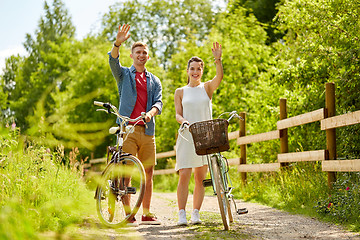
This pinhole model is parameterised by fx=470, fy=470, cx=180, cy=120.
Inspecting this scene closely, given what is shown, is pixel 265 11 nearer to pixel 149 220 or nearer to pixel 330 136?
pixel 330 136

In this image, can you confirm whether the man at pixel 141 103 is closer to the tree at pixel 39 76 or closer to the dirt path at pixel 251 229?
the dirt path at pixel 251 229

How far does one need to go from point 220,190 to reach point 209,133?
1.85ft

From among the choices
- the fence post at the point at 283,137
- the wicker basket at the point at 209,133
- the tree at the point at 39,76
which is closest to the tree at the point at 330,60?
the fence post at the point at 283,137

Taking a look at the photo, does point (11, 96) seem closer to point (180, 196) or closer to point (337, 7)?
point (180, 196)

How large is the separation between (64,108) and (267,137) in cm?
815

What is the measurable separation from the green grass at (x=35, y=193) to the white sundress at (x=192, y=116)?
1.12 m

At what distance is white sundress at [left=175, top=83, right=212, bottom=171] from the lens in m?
5.11

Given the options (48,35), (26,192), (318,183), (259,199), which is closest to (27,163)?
(26,192)

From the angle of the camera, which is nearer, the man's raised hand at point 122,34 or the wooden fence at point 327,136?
the man's raised hand at point 122,34

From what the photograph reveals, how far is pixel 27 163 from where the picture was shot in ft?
15.1

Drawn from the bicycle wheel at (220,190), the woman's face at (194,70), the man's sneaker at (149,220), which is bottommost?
the man's sneaker at (149,220)

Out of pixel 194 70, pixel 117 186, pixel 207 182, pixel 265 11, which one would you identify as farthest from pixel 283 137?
pixel 265 11

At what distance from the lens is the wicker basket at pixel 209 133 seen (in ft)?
14.8

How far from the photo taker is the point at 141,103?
16.6 ft
